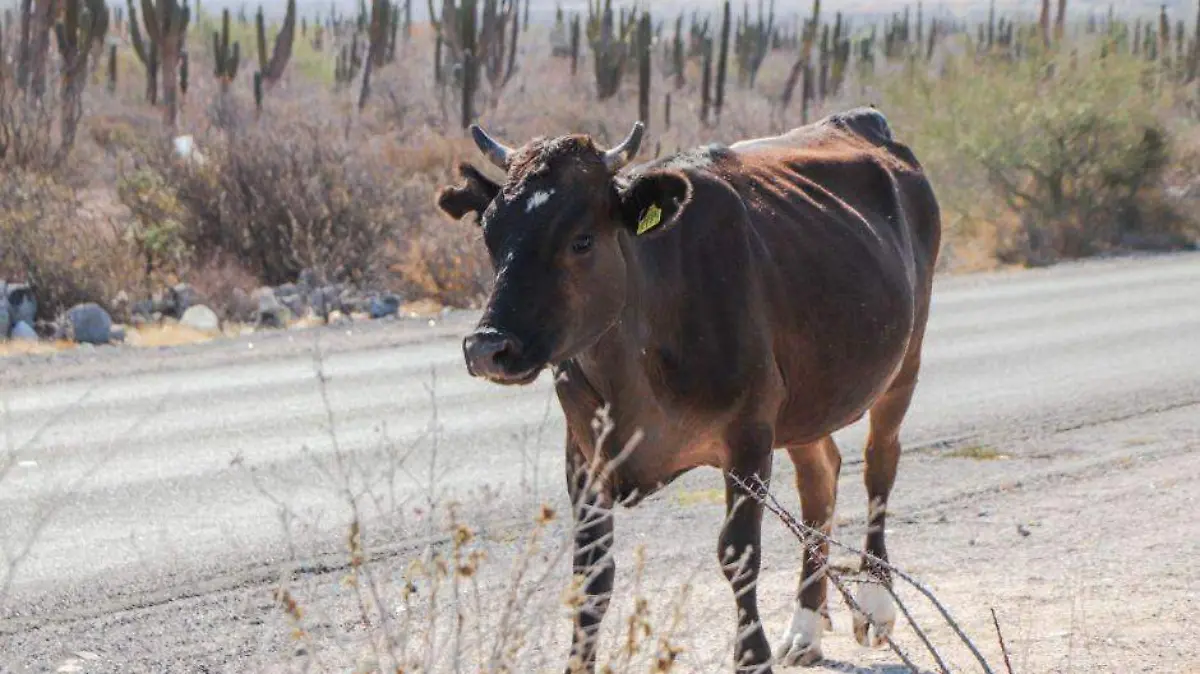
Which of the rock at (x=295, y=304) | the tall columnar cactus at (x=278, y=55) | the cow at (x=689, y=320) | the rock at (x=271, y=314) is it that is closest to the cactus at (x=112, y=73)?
the tall columnar cactus at (x=278, y=55)

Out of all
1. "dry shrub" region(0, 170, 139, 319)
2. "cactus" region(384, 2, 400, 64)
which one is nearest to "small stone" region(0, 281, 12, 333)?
"dry shrub" region(0, 170, 139, 319)

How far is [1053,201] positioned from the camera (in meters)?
26.9

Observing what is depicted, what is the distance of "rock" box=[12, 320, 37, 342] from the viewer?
17062 mm

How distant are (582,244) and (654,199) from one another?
0.28 meters

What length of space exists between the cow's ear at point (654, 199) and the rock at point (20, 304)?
1233cm

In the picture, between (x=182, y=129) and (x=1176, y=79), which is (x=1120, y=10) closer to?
(x=1176, y=79)

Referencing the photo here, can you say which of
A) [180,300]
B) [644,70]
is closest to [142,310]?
[180,300]

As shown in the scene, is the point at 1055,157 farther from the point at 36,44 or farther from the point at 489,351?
the point at 489,351

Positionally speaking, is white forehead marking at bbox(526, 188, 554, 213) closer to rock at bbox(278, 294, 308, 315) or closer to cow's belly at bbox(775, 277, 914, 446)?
cow's belly at bbox(775, 277, 914, 446)

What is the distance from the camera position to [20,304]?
1761 cm

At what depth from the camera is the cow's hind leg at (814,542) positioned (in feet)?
23.6

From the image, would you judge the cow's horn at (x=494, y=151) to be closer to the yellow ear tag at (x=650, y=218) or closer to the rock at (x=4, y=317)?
the yellow ear tag at (x=650, y=218)

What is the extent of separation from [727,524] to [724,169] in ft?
5.18

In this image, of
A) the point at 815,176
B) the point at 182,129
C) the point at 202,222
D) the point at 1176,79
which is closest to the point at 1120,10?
the point at 1176,79
